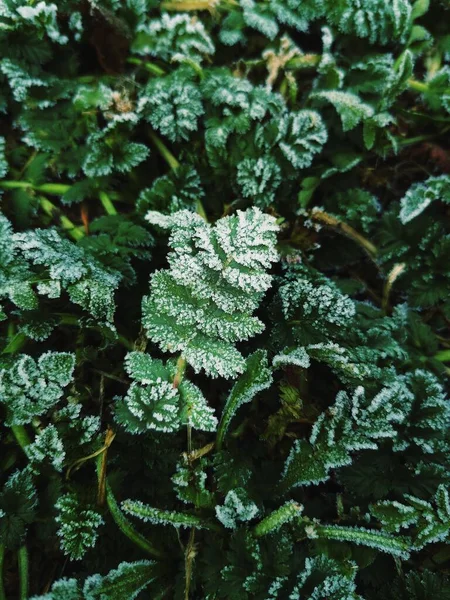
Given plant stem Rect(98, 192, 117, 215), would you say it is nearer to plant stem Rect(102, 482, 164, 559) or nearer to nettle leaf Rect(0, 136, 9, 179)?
nettle leaf Rect(0, 136, 9, 179)

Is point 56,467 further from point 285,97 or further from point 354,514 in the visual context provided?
point 285,97

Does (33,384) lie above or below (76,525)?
above

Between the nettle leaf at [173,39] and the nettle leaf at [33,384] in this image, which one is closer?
the nettle leaf at [33,384]

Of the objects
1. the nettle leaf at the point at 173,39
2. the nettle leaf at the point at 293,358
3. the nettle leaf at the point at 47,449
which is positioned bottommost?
the nettle leaf at the point at 47,449

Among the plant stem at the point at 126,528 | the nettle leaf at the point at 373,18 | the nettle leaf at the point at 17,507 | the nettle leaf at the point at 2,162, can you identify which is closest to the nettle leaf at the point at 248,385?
the plant stem at the point at 126,528

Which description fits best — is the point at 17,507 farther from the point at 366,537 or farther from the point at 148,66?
the point at 148,66

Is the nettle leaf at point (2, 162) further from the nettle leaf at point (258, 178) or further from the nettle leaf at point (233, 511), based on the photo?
the nettle leaf at point (233, 511)

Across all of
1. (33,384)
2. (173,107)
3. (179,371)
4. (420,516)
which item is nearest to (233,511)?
(179,371)

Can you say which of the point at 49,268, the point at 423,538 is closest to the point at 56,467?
the point at 49,268
